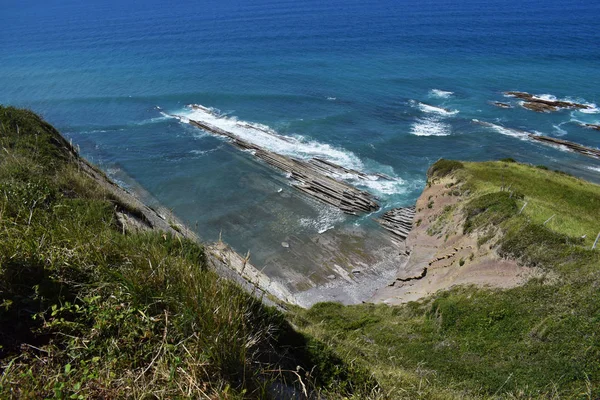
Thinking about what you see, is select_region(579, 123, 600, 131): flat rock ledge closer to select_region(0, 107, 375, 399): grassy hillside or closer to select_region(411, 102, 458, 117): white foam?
select_region(411, 102, 458, 117): white foam

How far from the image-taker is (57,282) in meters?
6.89

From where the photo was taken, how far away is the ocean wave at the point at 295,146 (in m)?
46.4

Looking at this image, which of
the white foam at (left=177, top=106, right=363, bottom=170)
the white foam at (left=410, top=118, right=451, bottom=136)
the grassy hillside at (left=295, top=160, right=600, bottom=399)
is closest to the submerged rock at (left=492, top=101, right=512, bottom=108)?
the white foam at (left=410, top=118, right=451, bottom=136)

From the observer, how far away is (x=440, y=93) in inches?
2832

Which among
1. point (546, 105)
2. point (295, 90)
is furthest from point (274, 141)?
point (546, 105)

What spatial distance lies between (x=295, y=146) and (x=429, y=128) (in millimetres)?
22042

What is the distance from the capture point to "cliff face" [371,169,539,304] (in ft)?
81.1

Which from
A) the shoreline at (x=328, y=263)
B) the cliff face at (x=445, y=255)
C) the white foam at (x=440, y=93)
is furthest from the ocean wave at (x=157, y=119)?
the white foam at (x=440, y=93)

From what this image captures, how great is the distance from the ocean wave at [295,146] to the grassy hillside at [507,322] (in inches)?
602

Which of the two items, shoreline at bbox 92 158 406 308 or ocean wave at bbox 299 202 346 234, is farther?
ocean wave at bbox 299 202 346 234

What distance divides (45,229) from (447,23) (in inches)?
5399

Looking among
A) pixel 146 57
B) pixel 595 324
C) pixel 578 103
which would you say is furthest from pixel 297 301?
pixel 146 57

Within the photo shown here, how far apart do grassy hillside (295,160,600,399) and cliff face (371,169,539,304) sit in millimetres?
678

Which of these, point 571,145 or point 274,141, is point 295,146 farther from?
point 571,145
